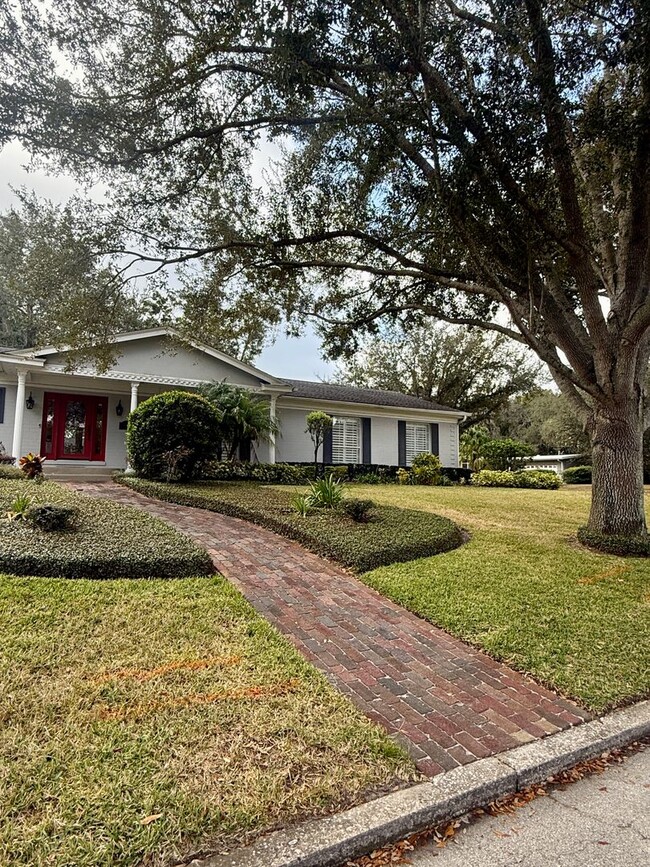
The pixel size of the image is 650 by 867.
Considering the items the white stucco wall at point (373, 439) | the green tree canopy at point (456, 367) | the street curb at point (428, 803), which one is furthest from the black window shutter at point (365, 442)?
the street curb at point (428, 803)

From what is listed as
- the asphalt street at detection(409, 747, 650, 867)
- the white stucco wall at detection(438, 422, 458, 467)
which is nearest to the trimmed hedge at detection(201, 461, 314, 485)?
the white stucco wall at detection(438, 422, 458, 467)

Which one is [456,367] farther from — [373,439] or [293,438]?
[293,438]

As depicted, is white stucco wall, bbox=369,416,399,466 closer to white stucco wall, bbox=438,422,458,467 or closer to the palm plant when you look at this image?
white stucco wall, bbox=438,422,458,467

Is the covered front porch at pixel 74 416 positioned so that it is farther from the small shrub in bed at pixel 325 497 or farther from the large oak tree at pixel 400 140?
the small shrub in bed at pixel 325 497

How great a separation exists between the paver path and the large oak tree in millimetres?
4484

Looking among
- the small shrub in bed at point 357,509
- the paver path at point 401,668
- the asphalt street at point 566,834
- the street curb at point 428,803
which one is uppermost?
the small shrub in bed at point 357,509

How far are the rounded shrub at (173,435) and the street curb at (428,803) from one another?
9015 millimetres

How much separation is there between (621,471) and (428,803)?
20.5 feet

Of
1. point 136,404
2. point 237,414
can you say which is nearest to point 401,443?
point 237,414

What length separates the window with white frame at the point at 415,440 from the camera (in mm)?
18938

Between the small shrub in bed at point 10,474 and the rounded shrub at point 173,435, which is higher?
the rounded shrub at point 173,435

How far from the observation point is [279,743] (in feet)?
8.21

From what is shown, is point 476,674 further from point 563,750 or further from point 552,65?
point 552,65

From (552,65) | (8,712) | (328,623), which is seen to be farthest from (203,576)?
(552,65)
